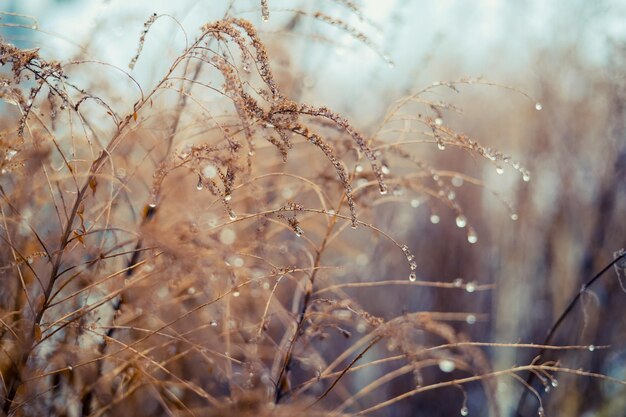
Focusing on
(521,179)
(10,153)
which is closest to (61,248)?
(10,153)

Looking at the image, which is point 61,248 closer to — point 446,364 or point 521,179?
point 446,364

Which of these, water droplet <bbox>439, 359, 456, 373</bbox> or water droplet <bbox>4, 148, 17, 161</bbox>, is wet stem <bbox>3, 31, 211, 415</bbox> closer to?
water droplet <bbox>4, 148, 17, 161</bbox>

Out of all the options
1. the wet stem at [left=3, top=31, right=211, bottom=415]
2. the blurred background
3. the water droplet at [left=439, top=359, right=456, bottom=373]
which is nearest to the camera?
the wet stem at [left=3, top=31, right=211, bottom=415]

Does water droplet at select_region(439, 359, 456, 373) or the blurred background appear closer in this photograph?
water droplet at select_region(439, 359, 456, 373)

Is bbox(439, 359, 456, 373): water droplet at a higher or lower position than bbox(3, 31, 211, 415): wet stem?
lower

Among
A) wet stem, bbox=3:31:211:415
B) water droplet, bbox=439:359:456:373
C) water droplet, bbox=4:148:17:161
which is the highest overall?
water droplet, bbox=4:148:17:161

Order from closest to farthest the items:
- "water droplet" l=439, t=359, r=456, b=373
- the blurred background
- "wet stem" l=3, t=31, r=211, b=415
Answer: "wet stem" l=3, t=31, r=211, b=415 < "water droplet" l=439, t=359, r=456, b=373 < the blurred background

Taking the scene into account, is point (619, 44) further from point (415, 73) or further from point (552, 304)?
point (552, 304)

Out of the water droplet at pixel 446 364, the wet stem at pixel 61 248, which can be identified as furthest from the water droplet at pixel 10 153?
the water droplet at pixel 446 364

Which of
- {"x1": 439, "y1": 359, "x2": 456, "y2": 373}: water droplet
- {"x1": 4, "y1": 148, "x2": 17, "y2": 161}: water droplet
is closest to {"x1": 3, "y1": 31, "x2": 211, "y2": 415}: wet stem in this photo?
{"x1": 4, "y1": 148, "x2": 17, "y2": 161}: water droplet

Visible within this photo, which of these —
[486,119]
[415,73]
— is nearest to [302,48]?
[415,73]
